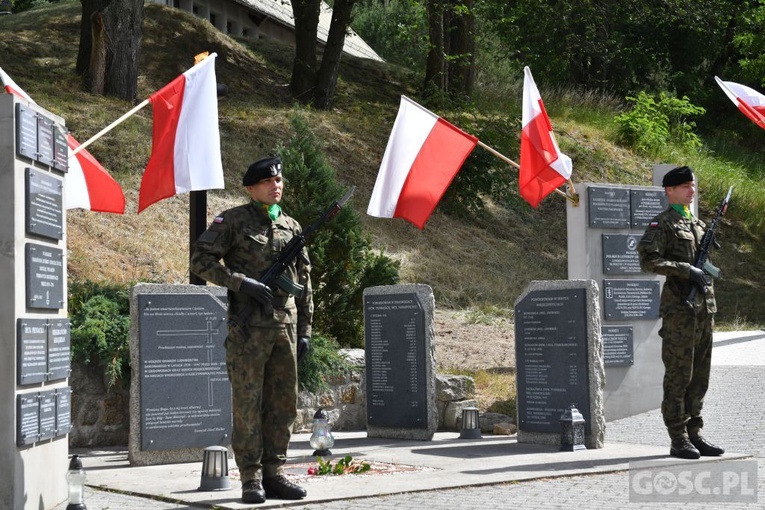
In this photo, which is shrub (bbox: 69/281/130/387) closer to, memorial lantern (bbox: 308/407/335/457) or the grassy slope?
memorial lantern (bbox: 308/407/335/457)

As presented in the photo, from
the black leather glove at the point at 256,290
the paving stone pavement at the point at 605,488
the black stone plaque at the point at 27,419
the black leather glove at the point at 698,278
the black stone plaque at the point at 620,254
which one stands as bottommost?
Answer: the paving stone pavement at the point at 605,488

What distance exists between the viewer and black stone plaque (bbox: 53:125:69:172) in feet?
24.3

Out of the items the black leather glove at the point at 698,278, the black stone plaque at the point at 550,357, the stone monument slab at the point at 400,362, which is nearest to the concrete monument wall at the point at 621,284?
the black stone plaque at the point at 550,357

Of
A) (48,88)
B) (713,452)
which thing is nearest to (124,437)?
(713,452)

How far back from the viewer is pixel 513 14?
103 ft

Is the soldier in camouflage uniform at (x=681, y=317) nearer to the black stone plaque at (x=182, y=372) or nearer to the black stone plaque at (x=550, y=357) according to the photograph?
the black stone plaque at (x=550, y=357)

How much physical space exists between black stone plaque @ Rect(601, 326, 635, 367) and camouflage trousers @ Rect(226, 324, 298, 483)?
5.44 meters

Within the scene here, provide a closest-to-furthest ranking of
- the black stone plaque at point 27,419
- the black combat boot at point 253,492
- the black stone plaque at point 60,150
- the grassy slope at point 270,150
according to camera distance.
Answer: the black stone plaque at point 27,419 → the black combat boot at point 253,492 → the black stone plaque at point 60,150 → the grassy slope at point 270,150

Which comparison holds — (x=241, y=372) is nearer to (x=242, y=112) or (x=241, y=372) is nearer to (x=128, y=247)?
(x=128, y=247)

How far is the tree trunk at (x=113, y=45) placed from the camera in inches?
885

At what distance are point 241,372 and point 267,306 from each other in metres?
0.47

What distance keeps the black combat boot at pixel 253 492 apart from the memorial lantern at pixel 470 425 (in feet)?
14.7
